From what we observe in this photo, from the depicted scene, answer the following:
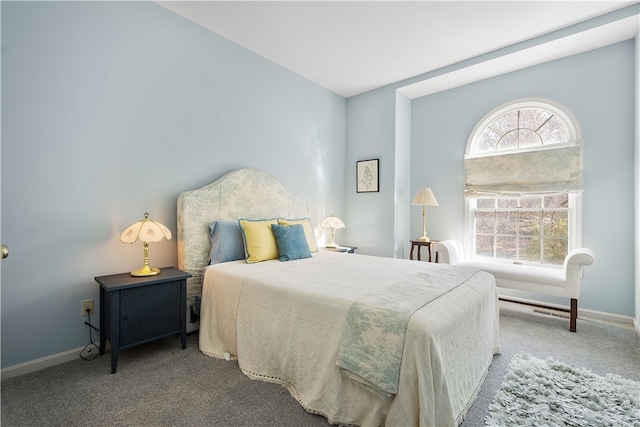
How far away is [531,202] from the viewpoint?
12.0 ft

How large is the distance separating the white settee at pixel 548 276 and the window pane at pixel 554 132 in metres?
1.35

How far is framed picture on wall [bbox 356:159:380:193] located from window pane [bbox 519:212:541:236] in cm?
187

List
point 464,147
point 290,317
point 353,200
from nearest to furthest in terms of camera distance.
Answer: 1. point 290,317
2. point 464,147
3. point 353,200

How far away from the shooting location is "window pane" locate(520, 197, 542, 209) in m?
3.61

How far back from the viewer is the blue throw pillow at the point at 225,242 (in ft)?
8.96

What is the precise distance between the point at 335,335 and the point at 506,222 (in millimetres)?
3251

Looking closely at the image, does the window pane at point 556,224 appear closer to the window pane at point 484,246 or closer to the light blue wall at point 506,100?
the light blue wall at point 506,100

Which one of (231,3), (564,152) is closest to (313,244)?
(231,3)

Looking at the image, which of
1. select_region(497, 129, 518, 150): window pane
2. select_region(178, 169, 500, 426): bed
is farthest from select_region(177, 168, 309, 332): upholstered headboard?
select_region(497, 129, 518, 150): window pane

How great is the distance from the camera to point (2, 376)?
1.94m

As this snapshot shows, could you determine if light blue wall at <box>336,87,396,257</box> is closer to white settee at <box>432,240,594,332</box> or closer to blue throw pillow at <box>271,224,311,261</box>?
white settee at <box>432,240,594,332</box>

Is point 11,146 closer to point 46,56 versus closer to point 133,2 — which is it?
point 46,56

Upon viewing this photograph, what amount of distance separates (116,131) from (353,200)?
125 inches

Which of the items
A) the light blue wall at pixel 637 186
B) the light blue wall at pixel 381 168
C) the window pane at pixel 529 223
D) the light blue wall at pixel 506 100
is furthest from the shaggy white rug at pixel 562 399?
the light blue wall at pixel 381 168
